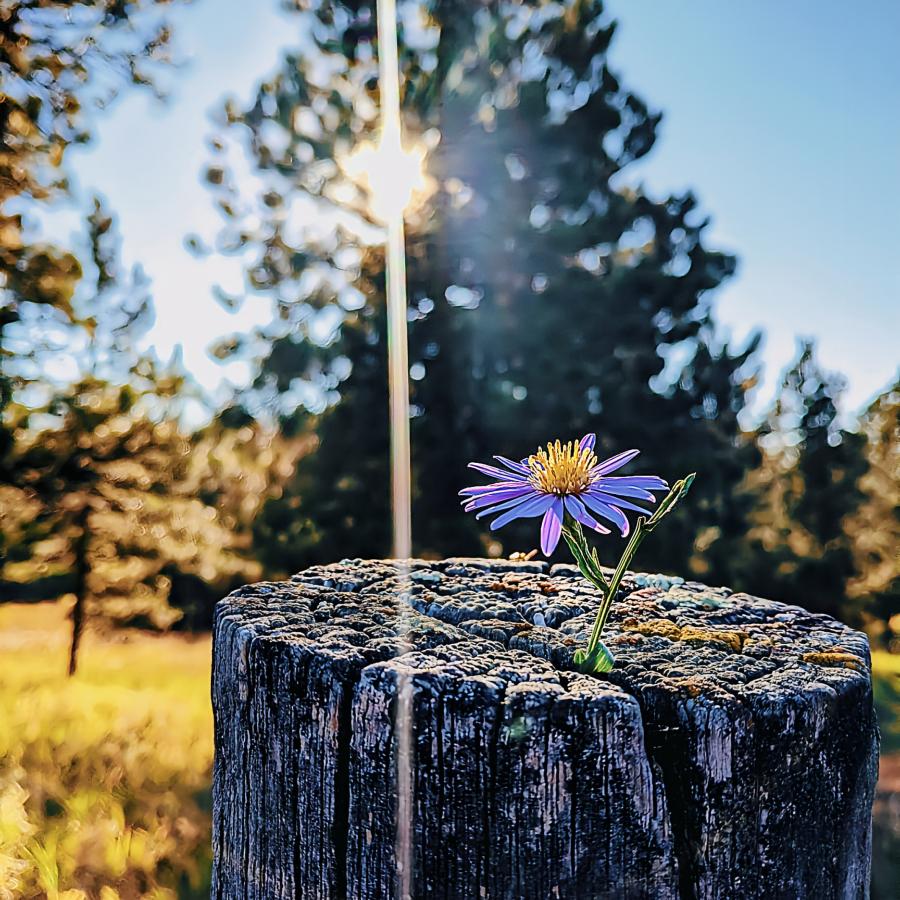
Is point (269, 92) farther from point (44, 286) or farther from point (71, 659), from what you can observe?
point (71, 659)

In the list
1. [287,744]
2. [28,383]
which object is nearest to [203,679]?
[28,383]

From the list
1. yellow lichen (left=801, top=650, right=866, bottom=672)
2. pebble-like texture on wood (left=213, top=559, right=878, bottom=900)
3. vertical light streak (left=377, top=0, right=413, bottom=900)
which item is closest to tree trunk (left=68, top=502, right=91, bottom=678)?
vertical light streak (left=377, top=0, right=413, bottom=900)

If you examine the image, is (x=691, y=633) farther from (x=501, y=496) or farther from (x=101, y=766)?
(x=101, y=766)

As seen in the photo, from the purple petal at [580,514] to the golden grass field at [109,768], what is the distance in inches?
129

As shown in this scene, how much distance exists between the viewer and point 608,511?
130cm

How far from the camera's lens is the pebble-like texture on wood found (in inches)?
42.9

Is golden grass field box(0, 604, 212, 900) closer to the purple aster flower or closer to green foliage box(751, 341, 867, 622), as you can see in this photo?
the purple aster flower

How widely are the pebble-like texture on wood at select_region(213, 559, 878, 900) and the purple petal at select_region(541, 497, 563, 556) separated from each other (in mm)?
194

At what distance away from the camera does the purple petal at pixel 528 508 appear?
4.31ft

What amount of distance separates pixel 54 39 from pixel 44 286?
160 centimetres

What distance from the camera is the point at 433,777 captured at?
1105mm

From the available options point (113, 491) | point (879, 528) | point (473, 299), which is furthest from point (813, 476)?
point (113, 491)

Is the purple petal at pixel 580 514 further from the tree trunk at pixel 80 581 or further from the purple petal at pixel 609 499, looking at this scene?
the tree trunk at pixel 80 581

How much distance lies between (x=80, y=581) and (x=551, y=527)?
6714mm
